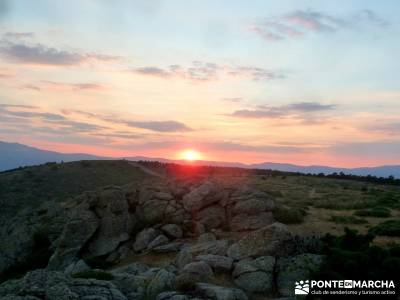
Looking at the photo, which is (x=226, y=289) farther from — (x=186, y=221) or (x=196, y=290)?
(x=186, y=221)

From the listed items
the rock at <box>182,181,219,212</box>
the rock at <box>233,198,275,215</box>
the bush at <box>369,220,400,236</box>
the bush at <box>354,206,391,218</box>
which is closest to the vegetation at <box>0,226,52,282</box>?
the rock at <box>182,181,219,212</box>

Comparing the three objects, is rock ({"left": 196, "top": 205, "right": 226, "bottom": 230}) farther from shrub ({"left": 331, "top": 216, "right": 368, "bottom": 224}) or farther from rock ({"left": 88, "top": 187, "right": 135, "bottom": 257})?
shrub ({"left": 331, "top": 216, "right": 368, "bottom": 224})

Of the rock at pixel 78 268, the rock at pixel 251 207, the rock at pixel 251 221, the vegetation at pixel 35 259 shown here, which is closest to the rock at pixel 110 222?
the vegetation at pixel 35 259

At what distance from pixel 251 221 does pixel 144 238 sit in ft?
26.2

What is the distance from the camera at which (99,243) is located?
3475 centimetres

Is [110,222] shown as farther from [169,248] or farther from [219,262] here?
[219,262]

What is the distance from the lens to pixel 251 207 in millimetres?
35406

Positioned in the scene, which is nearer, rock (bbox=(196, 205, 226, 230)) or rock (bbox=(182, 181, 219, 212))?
rock (bbox=(196, 205, 226, 230))

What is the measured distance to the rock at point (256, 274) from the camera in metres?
21.0

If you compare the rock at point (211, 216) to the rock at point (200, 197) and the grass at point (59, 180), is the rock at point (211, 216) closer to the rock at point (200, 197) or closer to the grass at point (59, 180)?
the rock at point (200, 197)

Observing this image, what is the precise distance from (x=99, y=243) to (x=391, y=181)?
74463 mm

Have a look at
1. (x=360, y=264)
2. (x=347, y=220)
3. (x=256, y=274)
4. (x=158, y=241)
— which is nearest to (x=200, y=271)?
(x=256, y=274)

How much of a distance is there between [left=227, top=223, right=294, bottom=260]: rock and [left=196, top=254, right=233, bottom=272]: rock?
2.33 ft

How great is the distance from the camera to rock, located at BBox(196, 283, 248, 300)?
18109mm
